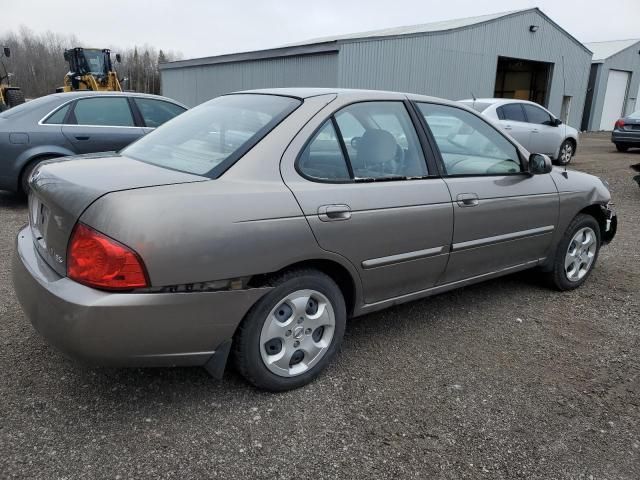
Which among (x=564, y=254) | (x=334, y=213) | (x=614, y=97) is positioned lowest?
(x=564, y=254)

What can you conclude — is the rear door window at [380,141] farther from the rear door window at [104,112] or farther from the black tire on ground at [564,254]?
the rear door window at [104,112]

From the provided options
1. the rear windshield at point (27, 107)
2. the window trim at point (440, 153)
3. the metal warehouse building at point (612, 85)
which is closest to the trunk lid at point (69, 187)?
the window trim at point (440, 153)

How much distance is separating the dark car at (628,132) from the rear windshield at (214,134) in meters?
16.5

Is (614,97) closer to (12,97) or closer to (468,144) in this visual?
(12,97)

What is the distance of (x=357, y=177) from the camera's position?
2.93 m

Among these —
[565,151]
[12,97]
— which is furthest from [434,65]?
[12,97]

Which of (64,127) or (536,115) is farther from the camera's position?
(536,115)

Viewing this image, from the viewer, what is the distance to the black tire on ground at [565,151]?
44.1ft

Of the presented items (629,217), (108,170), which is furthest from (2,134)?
(629,217)

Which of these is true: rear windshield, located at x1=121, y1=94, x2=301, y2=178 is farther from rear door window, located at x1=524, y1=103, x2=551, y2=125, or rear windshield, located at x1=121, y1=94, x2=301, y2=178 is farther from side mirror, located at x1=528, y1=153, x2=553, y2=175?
rear door window, located at x1=524, y1=103, x2=551, y2=125

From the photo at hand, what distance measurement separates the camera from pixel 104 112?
7.04 meters

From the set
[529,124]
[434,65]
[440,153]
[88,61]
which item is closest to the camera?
[440,153]

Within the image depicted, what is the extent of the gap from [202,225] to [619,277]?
4.16m

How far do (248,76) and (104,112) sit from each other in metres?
15.9
